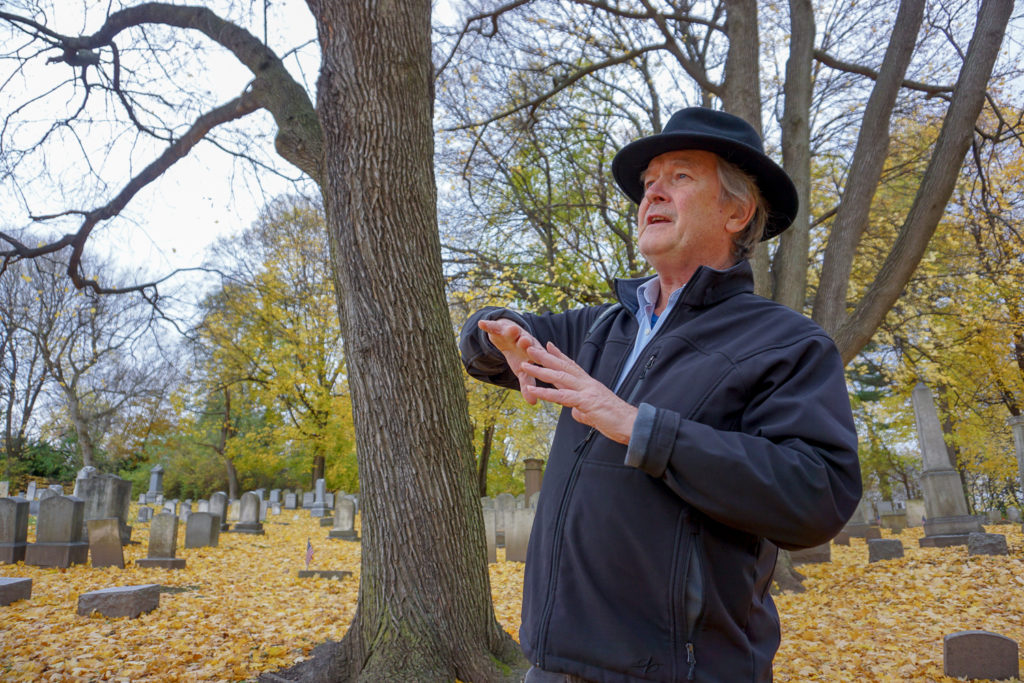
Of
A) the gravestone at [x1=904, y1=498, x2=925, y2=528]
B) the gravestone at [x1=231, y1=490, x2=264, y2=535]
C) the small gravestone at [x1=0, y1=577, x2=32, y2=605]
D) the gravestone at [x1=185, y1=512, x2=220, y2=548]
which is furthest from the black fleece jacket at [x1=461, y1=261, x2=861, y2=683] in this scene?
the gravestone at [x1=904, y1=498, x2=925, y2=528]

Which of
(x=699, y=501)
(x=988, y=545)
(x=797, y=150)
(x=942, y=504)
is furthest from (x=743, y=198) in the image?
(x=942, y=504)

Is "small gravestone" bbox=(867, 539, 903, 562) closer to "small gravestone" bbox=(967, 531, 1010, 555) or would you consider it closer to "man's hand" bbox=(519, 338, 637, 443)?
"small gravestone" bbox=(967, 531, 1010, 555)

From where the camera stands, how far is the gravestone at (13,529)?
9773 millimetres

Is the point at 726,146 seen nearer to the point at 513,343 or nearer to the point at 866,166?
the point at 513,343

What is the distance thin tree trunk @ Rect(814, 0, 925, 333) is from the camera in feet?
24.2

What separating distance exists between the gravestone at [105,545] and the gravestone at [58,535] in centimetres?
36

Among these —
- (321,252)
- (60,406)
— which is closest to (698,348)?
(321,252)

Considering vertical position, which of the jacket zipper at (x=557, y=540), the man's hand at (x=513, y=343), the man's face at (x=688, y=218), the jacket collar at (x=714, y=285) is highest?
the man's face at (x=688, y=218)

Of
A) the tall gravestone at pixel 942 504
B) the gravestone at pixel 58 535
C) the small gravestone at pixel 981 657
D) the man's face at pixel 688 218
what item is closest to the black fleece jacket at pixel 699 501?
the man's face at pixel 688 218

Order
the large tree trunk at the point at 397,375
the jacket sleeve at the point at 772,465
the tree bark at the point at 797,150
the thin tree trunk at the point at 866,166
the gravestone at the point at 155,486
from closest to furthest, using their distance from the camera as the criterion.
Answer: the jacket sleeve at the point at 772,465
the large tree trunk at the point at 397,375
the thin tree trunk at the point at 866,166
the tree bark at the point at 797,150
the gravestone at the point at 155,486

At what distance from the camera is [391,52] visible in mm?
4203

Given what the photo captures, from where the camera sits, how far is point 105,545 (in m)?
9.56

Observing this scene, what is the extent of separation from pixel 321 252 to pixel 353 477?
9.42m

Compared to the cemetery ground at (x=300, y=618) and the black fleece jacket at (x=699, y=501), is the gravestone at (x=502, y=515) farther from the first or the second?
the black fleece jacket at (x=699, y=501)
